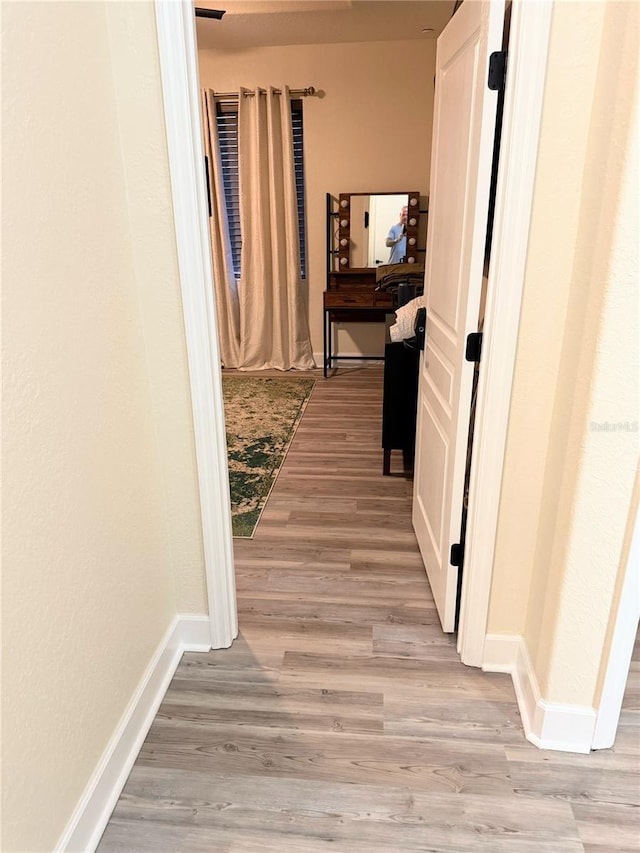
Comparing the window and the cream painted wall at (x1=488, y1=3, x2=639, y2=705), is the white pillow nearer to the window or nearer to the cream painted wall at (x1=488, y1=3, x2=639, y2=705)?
the cream painted wall at (x1=488, y1=3, x2=639, y2=705)

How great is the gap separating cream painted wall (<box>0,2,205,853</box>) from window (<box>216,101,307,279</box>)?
12.3 ft

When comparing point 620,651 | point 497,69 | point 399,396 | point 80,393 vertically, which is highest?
point 497,69

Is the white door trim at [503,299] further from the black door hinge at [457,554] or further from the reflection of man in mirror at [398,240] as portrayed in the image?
the reflection of man in mirror at [398,240]

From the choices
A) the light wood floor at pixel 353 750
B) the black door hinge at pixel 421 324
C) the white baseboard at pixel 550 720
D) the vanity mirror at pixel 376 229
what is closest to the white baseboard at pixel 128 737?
the light wood floor at pixel 353 750

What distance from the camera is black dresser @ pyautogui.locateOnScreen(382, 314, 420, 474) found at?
3107 mm

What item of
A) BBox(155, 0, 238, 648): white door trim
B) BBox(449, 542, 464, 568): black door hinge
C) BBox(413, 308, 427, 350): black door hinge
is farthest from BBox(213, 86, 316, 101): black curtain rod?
BBox(449, 542, 464, 568): black door hinge

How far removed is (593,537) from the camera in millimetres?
1483

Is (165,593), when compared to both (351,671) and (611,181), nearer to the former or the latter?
(351,671)

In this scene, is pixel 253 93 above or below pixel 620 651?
above

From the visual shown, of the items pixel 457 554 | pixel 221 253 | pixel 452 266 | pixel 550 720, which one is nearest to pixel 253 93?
pixel 221 253

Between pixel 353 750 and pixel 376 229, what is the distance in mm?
4222

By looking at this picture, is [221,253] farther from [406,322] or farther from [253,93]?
[406,322]

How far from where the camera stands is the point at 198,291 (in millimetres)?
1694

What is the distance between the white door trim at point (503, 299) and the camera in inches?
55.6
